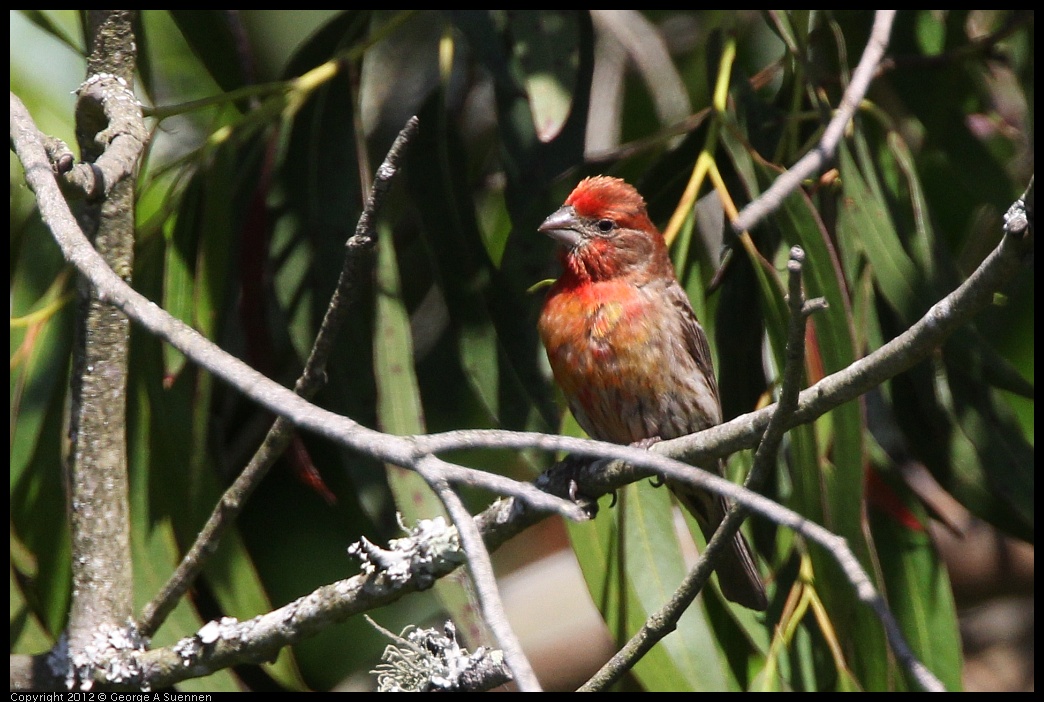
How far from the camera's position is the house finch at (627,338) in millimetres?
3479

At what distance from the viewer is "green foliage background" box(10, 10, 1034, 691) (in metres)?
3.23

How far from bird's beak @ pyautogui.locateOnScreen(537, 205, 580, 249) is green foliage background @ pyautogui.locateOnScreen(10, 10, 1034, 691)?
0.42ft

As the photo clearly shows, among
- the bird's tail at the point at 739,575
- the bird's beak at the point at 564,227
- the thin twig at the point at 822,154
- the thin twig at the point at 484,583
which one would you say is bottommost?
the bird's tail at the point at 739,575

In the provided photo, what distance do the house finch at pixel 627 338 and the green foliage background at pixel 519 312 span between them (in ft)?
0.39

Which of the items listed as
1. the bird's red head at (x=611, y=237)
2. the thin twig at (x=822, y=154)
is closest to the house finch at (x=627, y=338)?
the bird's red head at (x=611, y=237)

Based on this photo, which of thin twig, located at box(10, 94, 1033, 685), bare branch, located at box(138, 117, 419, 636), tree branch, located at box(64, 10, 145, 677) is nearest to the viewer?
thin twig, located at box(10, 94, 1033, 685)

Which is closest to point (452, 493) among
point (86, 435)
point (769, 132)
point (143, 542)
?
point (86, 435)

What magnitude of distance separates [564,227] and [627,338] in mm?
461

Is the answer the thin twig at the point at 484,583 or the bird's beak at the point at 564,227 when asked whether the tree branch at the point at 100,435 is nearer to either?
the bird's beak at the point at 564,227

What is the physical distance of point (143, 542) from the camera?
3389mm

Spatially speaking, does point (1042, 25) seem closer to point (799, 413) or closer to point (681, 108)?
point (681, 108)

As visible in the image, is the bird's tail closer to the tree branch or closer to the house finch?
the house finch

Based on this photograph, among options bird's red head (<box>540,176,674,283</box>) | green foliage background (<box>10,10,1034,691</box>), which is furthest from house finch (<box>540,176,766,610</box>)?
green foliage background (<box>10,10,1034,691</box>)

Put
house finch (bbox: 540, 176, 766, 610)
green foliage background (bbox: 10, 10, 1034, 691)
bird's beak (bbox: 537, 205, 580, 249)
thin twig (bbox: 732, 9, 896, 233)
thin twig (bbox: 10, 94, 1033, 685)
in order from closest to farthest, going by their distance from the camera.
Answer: thin twig (bbox: 732, 9, 896, 233) → thin twig (bbox: 10, 94, 1033, 685) → green foliage background (bbox: 10, 10, 1034, 691) → house finch (bbox: 540, 176, 766, 610) → bird's beak (bbox: 537, 205, 580, 249)
